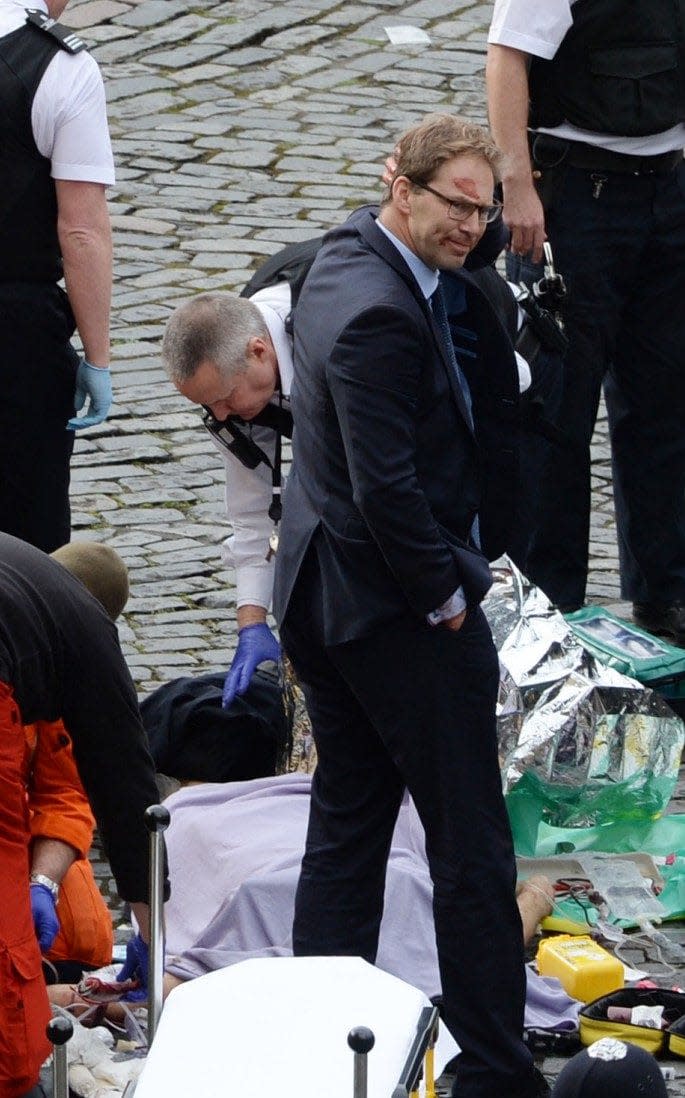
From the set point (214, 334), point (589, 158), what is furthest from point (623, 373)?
point (214, 334)

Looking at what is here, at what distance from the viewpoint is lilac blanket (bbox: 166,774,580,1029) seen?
15.4ft

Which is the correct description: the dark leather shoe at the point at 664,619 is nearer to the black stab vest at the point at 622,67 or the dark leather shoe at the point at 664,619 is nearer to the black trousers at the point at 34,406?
the black stab vest at the point at 622,67

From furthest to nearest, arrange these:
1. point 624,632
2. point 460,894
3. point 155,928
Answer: point 624,632 → point 460,894 → point 155,928

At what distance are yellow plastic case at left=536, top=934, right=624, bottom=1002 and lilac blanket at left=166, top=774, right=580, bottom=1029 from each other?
4 centimetres

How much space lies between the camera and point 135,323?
8.57 m

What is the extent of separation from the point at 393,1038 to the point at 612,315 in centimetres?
331

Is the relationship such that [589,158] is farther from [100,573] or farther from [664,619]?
[100,573]

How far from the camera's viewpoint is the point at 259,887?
4.80 metres

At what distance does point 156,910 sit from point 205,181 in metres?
6.72

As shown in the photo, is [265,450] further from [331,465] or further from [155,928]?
[155,928]

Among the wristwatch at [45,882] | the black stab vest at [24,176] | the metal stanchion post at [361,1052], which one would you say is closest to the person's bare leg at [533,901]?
the wristwatch at [45,882]

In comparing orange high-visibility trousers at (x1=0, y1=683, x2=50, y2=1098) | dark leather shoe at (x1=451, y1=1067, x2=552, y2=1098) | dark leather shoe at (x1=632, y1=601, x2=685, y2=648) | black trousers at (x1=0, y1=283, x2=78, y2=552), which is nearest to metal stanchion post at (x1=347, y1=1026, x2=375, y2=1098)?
orange high-visibility trousers at (x1=0, y1=683, x2=50, y2=1098)

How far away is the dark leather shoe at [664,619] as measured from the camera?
629cm

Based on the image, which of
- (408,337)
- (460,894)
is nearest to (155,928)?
(460,894)
